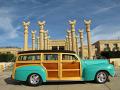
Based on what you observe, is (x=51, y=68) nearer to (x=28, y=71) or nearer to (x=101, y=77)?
(x=28, y=71)

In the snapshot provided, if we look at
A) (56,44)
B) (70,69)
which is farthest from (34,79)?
(56,44)

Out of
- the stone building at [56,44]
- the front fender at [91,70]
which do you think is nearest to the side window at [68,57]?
the front fender at [91,70]

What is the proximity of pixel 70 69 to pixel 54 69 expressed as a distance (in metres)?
0.82

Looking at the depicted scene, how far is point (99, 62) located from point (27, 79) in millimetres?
3995

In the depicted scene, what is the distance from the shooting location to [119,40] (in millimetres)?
92812

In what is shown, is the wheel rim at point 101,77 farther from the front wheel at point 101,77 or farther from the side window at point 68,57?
the side window at point 68,57

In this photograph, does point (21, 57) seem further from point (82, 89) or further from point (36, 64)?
point (82, 89)

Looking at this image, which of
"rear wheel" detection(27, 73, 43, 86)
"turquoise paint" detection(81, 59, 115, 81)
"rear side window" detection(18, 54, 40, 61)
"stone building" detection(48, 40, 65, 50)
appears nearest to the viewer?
"rear wheel" detection(27, 73, 43, 86)

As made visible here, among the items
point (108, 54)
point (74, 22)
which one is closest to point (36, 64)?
point (74, 22)

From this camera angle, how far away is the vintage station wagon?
11.9 m

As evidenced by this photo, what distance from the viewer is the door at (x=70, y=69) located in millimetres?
12125

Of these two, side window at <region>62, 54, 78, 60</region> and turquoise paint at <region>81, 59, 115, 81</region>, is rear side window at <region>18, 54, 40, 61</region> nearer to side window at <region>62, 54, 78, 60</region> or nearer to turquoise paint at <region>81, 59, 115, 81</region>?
side window at <region>62, 54, 78, 60</region>

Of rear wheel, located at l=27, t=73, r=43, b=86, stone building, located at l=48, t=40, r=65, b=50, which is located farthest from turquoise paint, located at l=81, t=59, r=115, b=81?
stone building, located at l=48, t=40, r=65, b=50

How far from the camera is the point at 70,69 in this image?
12.1m
